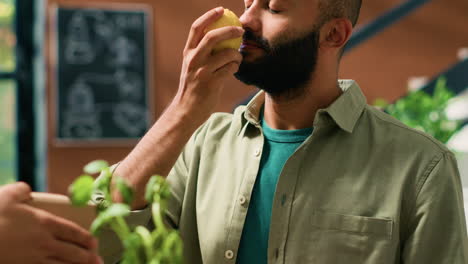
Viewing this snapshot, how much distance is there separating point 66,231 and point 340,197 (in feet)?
2.66

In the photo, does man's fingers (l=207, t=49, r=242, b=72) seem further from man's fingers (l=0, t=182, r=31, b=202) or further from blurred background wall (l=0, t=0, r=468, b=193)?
blurred background wall (l=0, t=0, r=468, b=193)

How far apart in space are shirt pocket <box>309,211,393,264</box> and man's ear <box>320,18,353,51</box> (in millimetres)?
483

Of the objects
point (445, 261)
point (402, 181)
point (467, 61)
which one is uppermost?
point (467, 61)

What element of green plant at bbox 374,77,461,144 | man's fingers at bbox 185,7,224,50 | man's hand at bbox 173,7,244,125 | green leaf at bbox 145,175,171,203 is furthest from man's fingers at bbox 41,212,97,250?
green plant at bbox 374,77,461,144

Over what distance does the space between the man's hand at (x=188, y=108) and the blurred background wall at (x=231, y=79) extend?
8.86ft

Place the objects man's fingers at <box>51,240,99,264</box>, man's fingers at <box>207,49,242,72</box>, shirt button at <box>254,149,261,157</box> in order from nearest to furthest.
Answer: man's fingers at <box>51,240,99,264</box> < man's fingers at <box>207,49,242,72</box> < shirt button at <box>254,149,261,157</box>

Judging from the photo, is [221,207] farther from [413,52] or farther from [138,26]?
[413,52]

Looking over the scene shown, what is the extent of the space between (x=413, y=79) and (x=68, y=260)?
12.9 feet

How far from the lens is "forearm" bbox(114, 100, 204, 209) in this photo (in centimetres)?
117

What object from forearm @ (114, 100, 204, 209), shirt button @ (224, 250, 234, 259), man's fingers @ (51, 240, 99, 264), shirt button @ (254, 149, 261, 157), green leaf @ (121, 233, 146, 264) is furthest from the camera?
shirt button @ (254, 149, 261, 157)

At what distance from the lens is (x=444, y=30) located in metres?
4.41

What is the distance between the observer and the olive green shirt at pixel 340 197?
1284 millimetres

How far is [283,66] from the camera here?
148 centimetres

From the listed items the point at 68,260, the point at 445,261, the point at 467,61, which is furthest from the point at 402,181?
the point at 467,61
